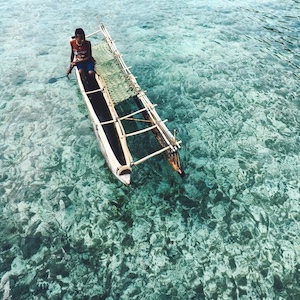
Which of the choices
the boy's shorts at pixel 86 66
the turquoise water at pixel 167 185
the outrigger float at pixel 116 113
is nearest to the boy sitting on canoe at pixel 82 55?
the boy's shorts at pixel 86 66

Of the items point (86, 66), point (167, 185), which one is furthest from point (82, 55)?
point (167, 185)

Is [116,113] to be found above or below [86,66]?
below

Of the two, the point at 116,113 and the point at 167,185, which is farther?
the point at 116,113

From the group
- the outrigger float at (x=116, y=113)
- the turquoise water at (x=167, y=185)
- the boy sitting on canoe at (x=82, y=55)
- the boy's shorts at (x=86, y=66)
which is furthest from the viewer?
the boy's shorts at (x=86, y=66)

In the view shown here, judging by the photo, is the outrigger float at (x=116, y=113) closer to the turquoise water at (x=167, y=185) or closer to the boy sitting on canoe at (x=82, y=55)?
the boy sitting on canoe at (x=82, y=55)

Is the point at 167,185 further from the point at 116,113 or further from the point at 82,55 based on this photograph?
the point at 82,55

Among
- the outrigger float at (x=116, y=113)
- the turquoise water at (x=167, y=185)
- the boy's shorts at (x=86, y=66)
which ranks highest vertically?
the boy's shorts at (x=86, y=66)
